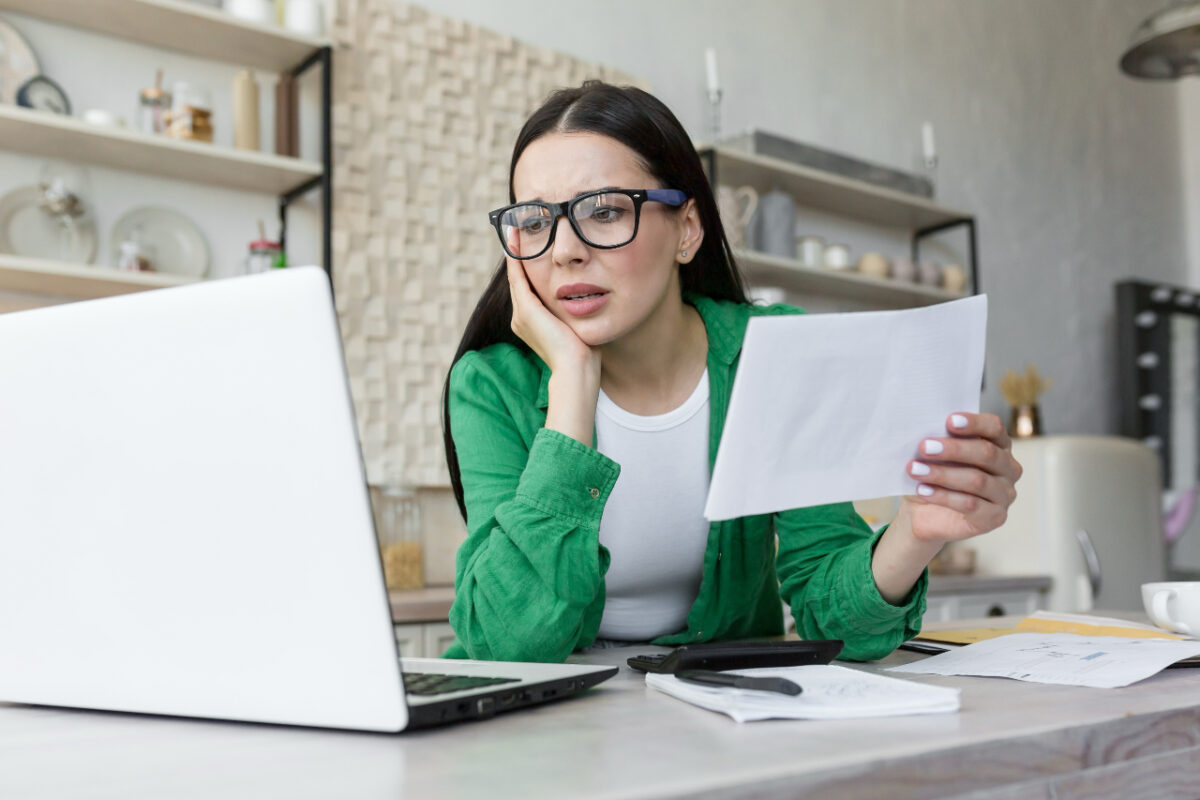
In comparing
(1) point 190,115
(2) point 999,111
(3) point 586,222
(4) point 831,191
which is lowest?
Result: (3) point 586,222

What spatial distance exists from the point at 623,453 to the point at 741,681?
0.58 meters

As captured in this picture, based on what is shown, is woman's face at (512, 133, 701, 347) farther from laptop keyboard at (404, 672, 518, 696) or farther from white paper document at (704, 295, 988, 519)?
laptop keyboard at (404, 672, 518, 696)

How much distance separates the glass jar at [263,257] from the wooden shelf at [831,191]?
56.5 inches

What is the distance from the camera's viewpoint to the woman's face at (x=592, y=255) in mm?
1218

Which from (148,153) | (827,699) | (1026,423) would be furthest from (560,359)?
(1026,423)

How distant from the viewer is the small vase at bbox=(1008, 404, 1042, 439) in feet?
13.2

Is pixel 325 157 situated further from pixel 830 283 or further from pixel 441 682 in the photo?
pixel 441 682

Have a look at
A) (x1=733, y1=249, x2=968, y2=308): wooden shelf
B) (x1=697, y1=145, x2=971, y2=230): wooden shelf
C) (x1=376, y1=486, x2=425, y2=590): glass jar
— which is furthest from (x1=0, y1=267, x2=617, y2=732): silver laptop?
(x1=697, y1=145, x2=971, y2=230): wooden shelf

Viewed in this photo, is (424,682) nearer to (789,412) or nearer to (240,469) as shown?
(240,469)

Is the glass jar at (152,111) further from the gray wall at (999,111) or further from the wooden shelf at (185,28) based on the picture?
the gray wall at (999,111)

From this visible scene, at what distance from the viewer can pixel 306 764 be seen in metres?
0.56

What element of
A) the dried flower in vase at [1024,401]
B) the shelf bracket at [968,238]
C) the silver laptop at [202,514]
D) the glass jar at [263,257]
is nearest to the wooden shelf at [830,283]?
the shelf bracket at [968,238]

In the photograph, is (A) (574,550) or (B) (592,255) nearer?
(A) (574,550)

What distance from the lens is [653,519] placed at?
4.15 ft
